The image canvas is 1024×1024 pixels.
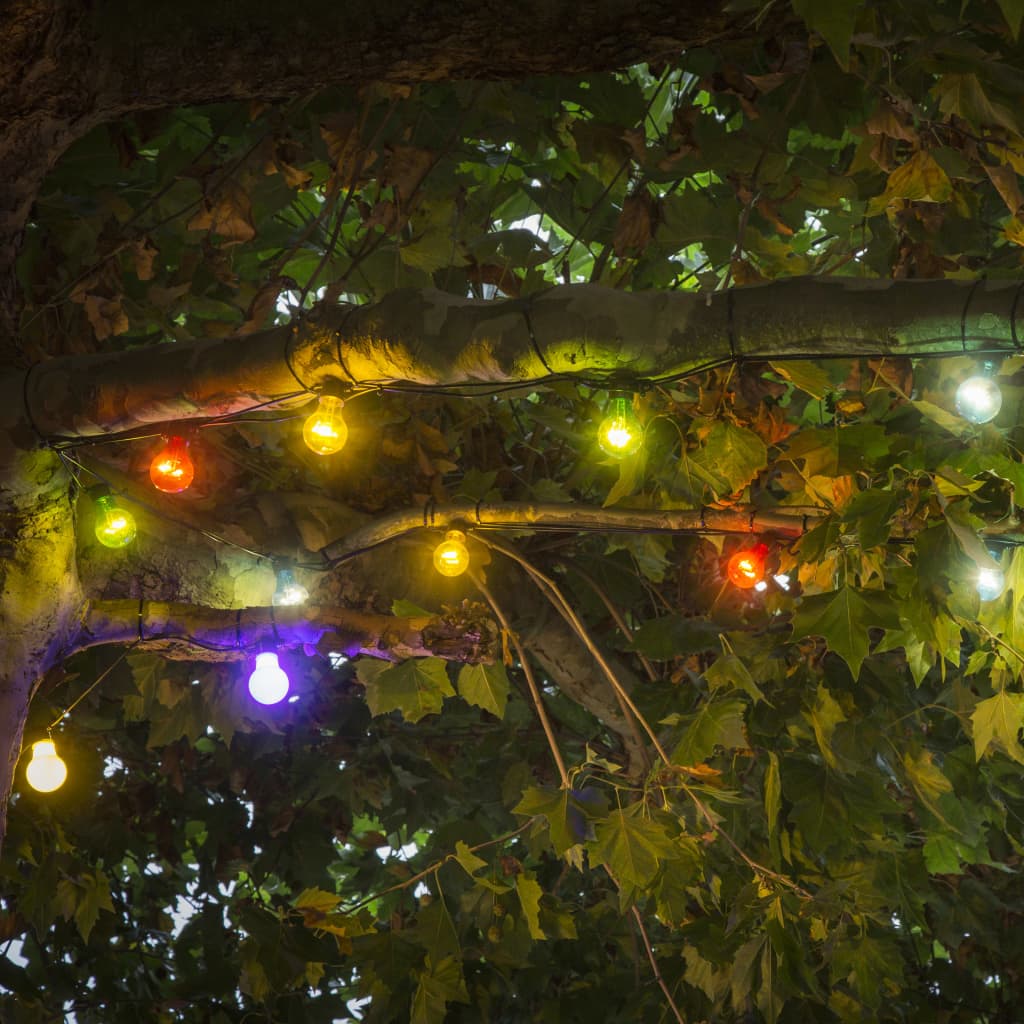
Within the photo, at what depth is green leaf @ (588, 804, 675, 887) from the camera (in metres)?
2.21

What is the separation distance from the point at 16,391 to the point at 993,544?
77.7 inches

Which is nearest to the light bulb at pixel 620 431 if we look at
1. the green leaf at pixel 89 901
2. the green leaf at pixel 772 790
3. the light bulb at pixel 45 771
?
the green leaf at pixel 772 790

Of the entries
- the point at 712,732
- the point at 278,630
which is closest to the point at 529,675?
the point at 712,732

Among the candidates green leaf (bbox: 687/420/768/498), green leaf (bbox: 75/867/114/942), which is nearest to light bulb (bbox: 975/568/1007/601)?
green leaf (bbox: 687/420/768/498)

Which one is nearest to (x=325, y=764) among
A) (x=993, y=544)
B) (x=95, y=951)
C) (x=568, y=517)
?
(x=95, y=951)

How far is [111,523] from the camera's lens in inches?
95.9

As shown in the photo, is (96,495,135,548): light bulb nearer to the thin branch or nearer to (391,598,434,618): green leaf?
(391,598,434,618): green leaf

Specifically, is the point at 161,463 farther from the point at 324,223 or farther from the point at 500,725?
the point at 500,725

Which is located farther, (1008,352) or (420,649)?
(420,649)

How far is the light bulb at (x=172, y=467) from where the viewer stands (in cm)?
235

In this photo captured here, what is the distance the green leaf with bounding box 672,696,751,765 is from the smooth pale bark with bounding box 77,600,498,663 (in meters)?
0.47

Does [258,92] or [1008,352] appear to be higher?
[258,92]

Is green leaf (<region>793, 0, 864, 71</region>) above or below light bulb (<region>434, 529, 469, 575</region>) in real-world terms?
below

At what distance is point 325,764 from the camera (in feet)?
13.0
